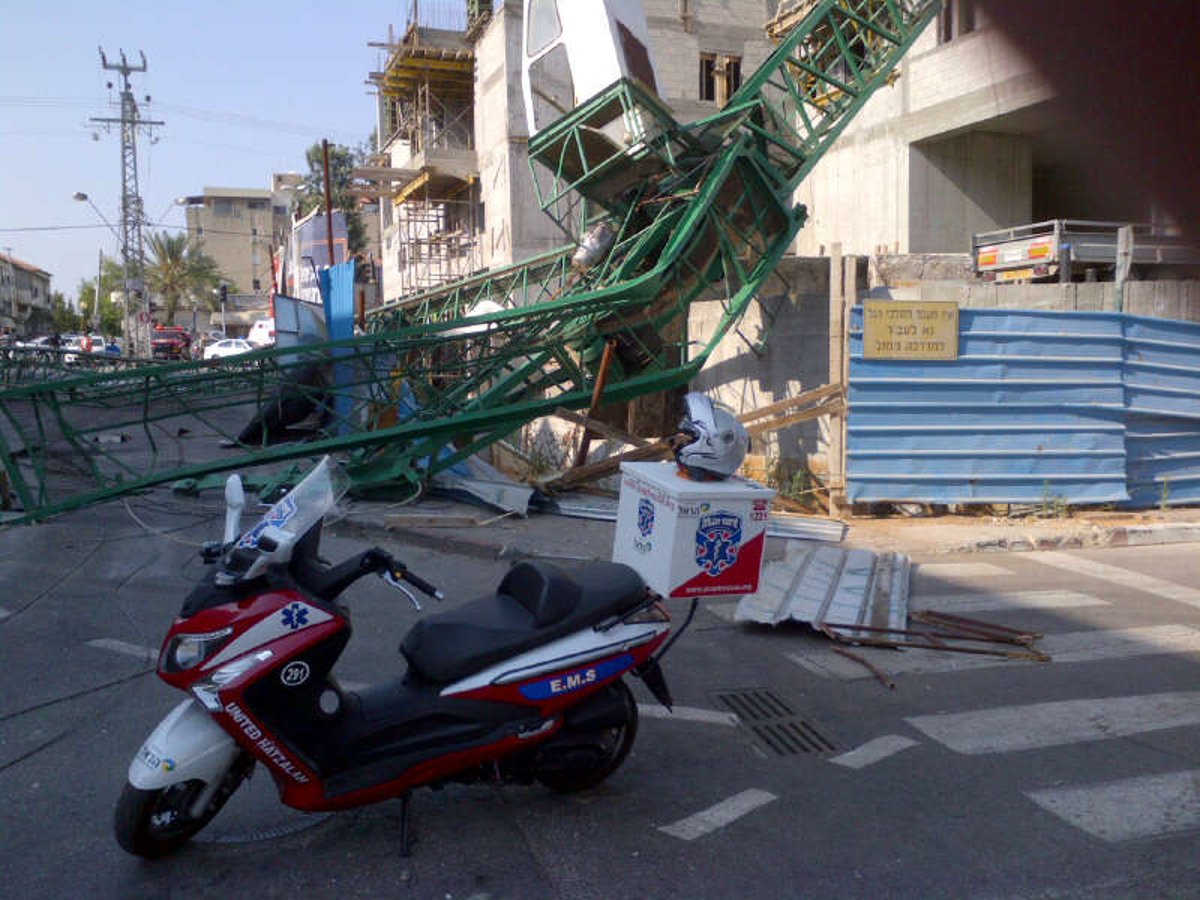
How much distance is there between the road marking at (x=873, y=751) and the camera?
4445 mm

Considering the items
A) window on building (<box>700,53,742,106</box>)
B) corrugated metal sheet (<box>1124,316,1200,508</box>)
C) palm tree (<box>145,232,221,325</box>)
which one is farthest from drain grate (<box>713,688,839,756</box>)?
palm tree (<box>145,232,221,325</box>)

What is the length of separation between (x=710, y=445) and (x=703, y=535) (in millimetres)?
437

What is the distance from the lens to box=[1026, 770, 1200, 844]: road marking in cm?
376

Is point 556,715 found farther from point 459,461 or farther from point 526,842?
point 459,461

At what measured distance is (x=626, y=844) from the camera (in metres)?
3.68

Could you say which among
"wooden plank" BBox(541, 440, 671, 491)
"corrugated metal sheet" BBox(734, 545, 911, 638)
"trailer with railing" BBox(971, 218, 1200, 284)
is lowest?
"corrugated metal sheet" BBox(734, 545, 911, 638)

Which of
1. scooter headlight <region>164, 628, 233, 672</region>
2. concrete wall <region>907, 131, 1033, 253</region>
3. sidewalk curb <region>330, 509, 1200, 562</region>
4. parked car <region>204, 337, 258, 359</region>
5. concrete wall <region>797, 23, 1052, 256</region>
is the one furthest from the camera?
parked car <region>204, 337, 258, 359</region>

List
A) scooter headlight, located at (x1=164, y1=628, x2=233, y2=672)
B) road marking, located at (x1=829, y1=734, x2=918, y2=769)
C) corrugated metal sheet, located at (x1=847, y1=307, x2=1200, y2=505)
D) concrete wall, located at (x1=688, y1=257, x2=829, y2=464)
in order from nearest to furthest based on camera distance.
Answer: scooter headlight, located at (x1=164, y1=628, x2=233, y2=672) < road marking, located at (x1=829, y1=734, x2=918, y2=769) < corrugated metal sheet, located at (x1=847, y1=307, x2=1200, y2=505) < concrete wall, located at (x1=688, y1=257, x2=829, y2=464)

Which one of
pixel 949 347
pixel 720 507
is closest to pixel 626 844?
pixel 720 507

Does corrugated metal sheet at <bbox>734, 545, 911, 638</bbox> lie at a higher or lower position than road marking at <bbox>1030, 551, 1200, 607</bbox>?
higher

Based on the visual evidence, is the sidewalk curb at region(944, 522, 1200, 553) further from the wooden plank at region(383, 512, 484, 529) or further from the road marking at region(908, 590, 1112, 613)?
the wooden plank at region(383, 512, 484, 529)

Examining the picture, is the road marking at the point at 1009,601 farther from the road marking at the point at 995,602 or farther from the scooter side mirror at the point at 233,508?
the scooter side mirror at the point at 233,508

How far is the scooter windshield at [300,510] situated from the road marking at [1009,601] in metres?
5.00

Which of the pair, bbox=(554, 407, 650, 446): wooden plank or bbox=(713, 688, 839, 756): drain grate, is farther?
bbox=(554, 407, 650, 446): wooden plank
